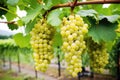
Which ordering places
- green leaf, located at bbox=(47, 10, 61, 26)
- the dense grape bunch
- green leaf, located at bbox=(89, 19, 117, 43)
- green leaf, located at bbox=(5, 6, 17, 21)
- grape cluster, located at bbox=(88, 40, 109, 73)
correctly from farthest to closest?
green leaf, located at bbox=(5, 6, 17, 21)
grape cluster, located at bbox=(88, 40, 109, 73)
green leaf, located at bbox=(89, 19, 117, 43)
green leaf, located at bbox=(47, 10, 61, 26)
the dense grape bunch

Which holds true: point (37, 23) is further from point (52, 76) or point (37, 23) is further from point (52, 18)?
point (52, 76)

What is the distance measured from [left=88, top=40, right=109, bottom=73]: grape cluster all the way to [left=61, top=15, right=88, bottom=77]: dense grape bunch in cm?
36

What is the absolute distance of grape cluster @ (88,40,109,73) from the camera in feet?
4.34

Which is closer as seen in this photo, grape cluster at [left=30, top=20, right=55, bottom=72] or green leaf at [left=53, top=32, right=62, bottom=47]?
grape cluster at [left=30, top=20, right=55, bottom=72]

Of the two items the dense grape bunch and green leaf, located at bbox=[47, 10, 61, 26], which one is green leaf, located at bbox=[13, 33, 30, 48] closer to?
green leaf, located at bbox=[47, 10, 61, 26]

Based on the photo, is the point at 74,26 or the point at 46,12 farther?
the point at 46,12

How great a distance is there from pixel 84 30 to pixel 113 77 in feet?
38.4

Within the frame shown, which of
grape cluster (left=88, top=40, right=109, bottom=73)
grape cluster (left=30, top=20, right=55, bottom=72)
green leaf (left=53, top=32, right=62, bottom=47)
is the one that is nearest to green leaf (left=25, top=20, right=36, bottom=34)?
grape cluster (left=30, top=20, right=55, bottom=72)

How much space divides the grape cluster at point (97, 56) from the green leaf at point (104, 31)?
174 mm

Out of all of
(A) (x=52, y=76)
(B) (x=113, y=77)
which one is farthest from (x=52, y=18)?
(A) (x=52, y=76)

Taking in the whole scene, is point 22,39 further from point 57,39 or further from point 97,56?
point 97,56

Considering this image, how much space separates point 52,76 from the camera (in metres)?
17.2

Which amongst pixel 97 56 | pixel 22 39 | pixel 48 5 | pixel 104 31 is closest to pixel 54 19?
pixel 48 5

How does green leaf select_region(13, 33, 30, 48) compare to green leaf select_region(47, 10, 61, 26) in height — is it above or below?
below
